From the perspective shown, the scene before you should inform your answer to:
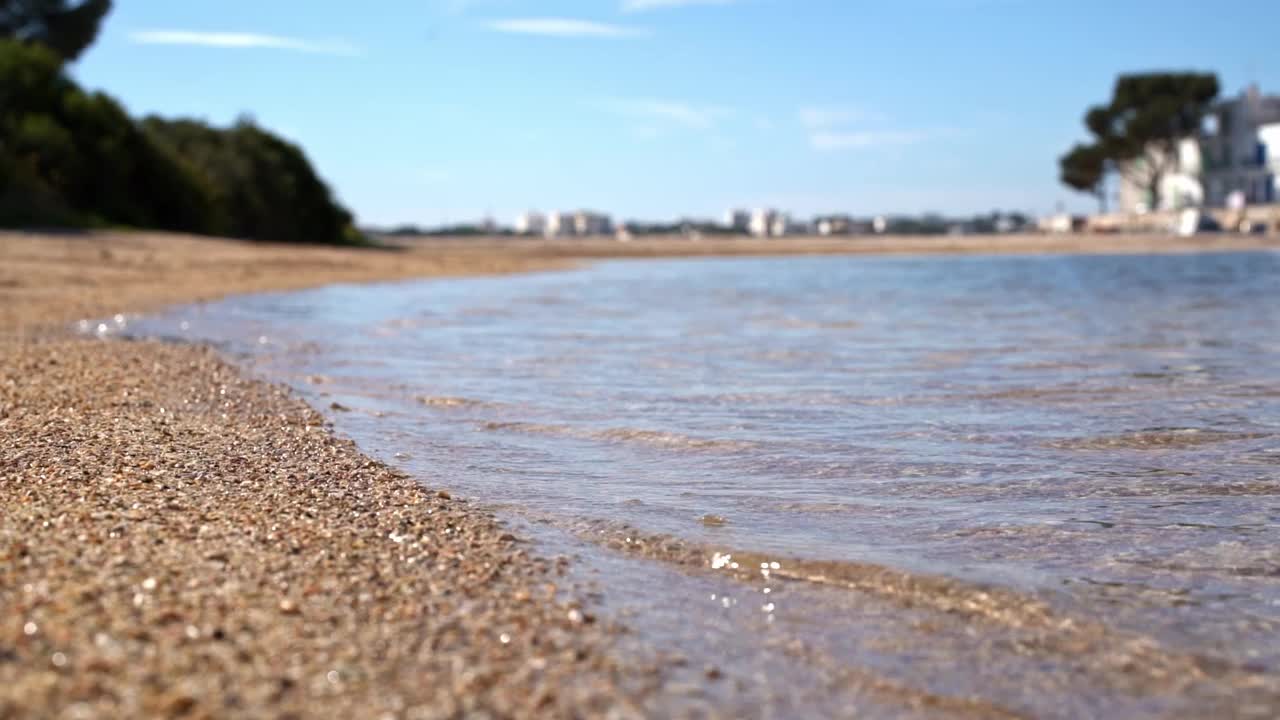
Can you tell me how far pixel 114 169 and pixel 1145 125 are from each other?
48010 mm

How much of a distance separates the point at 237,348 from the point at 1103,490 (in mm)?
7938

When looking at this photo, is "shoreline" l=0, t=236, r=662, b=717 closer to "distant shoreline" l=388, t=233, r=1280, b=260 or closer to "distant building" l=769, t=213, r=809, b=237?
"distant shoreline" l=388, t=233, r=1280, b=260

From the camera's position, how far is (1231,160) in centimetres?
6338

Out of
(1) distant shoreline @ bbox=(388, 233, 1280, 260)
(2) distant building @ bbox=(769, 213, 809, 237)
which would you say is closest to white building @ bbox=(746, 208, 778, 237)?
(2) distant building @ bbox=(769, 213, 809, 237)

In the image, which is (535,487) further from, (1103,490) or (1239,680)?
(1239,680)

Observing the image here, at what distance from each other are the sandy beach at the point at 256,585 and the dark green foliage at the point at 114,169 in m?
22.2

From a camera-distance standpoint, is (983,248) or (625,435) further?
(983,248)

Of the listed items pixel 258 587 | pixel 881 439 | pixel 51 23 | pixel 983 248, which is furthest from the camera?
pixel 983 248

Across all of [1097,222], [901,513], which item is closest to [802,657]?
[901,513]

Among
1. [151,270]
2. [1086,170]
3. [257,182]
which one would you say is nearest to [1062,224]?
[1086,170]

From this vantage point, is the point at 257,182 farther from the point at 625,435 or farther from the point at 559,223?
the point at 559,223

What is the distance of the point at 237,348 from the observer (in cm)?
1120

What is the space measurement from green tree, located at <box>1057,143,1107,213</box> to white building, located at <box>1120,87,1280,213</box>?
2.48 metres

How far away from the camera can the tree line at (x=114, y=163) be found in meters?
30.8
